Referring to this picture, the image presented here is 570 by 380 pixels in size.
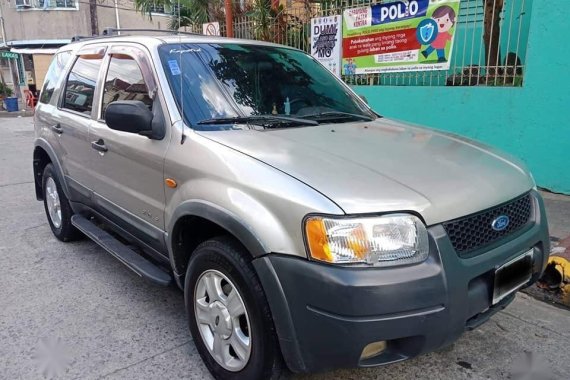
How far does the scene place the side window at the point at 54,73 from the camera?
178 inches

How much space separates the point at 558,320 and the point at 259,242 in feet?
7.84

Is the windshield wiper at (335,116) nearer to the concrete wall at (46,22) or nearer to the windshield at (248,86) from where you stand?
the windshield at (248,86)

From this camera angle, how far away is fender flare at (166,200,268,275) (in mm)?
2078

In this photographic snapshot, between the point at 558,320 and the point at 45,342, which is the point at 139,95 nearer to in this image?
the point at 45,342

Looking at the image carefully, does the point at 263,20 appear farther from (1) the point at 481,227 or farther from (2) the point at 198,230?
(1) the point at 481,227

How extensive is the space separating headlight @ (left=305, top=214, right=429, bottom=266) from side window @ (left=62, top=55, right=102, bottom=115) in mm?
2592

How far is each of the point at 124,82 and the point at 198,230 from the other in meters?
1.34

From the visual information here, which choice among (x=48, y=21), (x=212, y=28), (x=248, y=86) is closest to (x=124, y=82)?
(x=248, y=86)

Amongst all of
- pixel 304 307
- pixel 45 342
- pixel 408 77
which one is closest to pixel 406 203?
pixel 304 307

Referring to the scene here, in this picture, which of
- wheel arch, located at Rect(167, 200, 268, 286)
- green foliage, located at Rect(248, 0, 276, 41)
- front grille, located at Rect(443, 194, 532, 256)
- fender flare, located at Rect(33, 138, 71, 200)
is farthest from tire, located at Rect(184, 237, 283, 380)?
green foliage, located at Rect(248, 0, 276, 41)

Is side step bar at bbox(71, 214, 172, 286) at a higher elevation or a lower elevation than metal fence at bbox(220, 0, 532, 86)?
lower

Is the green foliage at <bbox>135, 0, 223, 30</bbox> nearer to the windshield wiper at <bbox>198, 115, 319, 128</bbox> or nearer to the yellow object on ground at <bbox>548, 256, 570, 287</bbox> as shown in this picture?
the windshield wiper at <bbox>198, 115, 319, 128</bbox>

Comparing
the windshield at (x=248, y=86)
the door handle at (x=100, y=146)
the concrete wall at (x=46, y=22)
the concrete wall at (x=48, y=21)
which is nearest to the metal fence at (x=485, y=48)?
the windshield at (x=248, y=86)

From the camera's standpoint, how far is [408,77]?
22.9ft
